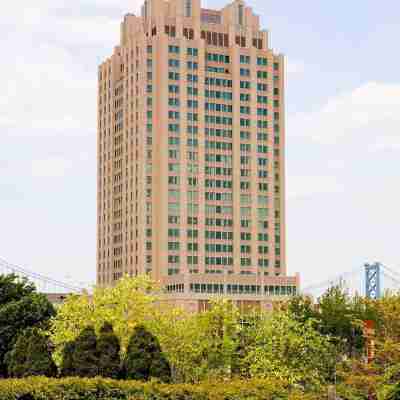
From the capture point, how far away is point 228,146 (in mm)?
159750

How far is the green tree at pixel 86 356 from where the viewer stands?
154 ft

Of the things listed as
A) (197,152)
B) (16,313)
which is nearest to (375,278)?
(197,152)

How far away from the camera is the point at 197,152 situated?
157m

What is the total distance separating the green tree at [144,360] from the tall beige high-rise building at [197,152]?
Answer: 9901 centimetres

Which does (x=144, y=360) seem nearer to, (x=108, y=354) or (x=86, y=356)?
(x=108, y=354)

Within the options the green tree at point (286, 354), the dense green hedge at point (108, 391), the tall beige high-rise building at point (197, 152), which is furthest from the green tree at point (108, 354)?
the tall beige high-rise building at point (197, 152)

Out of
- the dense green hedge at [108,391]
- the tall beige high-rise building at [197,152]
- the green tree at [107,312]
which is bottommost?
the dense green hedge at [108,391]

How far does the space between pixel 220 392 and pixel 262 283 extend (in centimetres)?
10557

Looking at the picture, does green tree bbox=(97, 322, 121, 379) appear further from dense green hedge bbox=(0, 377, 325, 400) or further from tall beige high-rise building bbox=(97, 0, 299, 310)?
tall beige high-rise building bbox=(97, 0, 299, 310)

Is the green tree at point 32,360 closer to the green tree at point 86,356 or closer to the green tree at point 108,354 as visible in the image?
the green tree at point 86,356

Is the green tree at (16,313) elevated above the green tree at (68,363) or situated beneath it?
elevated above

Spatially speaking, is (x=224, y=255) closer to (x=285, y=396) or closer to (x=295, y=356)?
(x=295, y=356)

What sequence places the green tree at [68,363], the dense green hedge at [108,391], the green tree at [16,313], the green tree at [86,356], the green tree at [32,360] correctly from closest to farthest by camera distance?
1. the dense green hedge at [108,391]
2. the green tree at [86,356]
3. the green tree at [68,363]
4. the green tree at [32,360]
5. the green tree at [16,313]

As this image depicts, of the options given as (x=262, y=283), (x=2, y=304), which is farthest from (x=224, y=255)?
(x=2, y=304)
